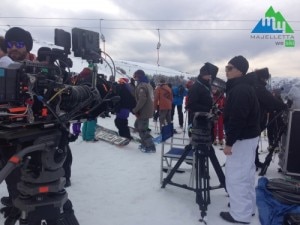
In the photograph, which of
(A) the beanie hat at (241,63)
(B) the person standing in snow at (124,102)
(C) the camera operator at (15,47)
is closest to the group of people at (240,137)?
(A) the beanie hat at (241,63)

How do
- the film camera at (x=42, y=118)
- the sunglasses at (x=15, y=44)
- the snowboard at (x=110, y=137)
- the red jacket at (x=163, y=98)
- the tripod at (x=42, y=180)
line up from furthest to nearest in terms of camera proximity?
the red jacket at (x=163, y=98) → the snowboard at (x=110, y=137) → the sunglasses at (x=15, y=44) → the tripod at (x=42, y=180) → the film camera at (x=42, y=118)

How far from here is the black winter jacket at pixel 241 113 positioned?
3523 millimetres

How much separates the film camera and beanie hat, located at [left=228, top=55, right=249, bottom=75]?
1881 mm

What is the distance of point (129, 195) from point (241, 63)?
7.56ft

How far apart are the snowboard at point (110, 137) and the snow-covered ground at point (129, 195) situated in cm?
98

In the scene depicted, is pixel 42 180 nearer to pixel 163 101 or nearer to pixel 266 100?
pixel 266 100

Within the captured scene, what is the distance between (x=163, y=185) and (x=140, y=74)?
10.3ft

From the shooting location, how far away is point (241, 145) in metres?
3.66

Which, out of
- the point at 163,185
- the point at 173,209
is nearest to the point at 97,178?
the point at 163,185

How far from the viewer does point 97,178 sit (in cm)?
511

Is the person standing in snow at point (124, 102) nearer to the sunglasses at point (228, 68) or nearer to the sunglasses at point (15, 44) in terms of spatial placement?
the sunglasses at point (228, 68)

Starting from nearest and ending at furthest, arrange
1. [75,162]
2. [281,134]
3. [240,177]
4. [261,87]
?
[240,177] < [261,87] < [281,134] < [75,162]

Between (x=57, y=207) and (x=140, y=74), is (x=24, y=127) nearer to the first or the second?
(x=57, y=207)

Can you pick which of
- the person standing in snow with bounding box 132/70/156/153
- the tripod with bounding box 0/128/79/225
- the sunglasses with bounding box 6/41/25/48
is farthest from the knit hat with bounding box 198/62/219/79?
the tripod with bounding box 0/128/79/225
